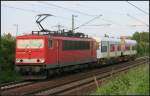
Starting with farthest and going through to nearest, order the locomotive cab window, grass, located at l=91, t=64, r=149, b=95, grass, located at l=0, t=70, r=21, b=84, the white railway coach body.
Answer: the locomotive cab window → the white railway coach body → grass, located at l=0, t=70, r=21, b=84 → grass, located at l=91, t=64, r=149, b=95

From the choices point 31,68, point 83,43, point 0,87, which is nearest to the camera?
point 0,87

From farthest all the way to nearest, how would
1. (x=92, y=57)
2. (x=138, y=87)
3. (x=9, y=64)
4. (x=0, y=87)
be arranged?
1. (x=92, y=57)
2. (x=9, y=64)
3. (x=0, y=87)
4. (x=138, y=87)

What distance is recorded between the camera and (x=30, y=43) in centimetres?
2748

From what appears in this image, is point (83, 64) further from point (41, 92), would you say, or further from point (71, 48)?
point (41, 92)

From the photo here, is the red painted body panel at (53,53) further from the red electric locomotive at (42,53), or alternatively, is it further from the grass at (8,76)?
the grass at (8,76)

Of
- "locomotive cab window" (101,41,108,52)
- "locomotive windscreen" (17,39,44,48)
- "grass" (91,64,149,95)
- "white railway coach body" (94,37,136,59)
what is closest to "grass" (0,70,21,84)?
"locomotive windscreen" (17,39,44,48)

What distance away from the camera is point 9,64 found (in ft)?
95.6

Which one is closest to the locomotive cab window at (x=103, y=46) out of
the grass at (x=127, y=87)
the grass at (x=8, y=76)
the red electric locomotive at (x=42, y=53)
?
the red electric locomotive at (x=42, y=53)

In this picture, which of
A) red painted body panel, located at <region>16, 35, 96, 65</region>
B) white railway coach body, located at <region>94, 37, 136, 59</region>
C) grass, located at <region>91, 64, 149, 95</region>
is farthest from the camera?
white railway coach body, located at <region>94, 37, 136, 59</region>

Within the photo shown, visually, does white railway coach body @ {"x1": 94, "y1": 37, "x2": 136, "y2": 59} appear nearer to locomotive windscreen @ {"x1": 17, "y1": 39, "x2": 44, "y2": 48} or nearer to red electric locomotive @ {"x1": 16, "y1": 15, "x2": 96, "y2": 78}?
red electric locomotive @ {"x1": 16, "y1": 15, "x2": 96, "y2": 78}

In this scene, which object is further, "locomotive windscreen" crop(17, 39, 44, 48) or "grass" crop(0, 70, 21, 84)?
"locomotive windscreen" crop(17, 39, 44, 48)

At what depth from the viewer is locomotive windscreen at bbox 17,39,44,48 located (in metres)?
27.0

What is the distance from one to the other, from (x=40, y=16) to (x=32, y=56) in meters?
2.64

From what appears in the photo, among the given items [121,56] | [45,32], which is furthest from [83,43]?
[121,56]
